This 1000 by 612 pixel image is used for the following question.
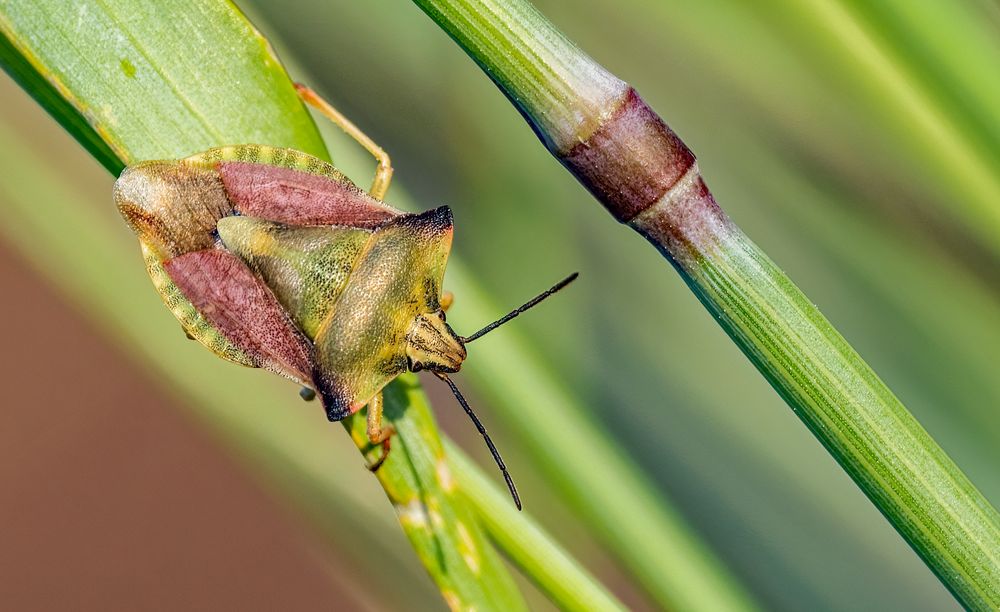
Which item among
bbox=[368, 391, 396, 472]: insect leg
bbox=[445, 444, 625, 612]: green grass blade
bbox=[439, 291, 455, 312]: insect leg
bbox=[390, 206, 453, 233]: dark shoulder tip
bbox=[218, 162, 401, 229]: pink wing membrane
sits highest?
bbox=[218, 162, 401, 229]: pink wing membrane

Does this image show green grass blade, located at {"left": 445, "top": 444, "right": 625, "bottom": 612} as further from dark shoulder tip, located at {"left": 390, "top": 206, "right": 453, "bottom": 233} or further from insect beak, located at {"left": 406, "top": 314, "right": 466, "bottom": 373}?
dark shoulder tip, located at {"left": 390, "top": 206, "right": 453, "bottom": 233}

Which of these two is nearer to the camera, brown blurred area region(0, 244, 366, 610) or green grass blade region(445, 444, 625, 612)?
green grass blade region(445, 444, 625, 612)

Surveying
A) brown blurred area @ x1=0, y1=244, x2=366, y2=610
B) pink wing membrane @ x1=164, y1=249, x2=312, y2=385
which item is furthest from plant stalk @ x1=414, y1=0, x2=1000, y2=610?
brown blurred area @ x1=0, y1=244, x2=366, y2=610

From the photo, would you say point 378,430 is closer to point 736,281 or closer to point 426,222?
point 426,222

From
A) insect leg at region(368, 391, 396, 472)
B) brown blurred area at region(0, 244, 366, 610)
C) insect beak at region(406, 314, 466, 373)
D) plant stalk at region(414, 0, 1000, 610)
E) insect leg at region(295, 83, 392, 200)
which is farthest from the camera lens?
brown blurred area at region(0, 244, 366, 610)

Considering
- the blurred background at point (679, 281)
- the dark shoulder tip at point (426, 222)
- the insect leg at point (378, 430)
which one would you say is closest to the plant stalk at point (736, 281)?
the blurred background at point (679, 281)

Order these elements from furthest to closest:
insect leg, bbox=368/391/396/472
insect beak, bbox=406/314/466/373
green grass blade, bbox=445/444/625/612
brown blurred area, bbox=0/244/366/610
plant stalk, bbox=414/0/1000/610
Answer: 1. brown blurred area, bbox=0/244/366/610
2. insect beak, bbox=406/314/466/373
3. insect leg, bbox=368/391/396/472
4. green grass blade, bbox=445/444/625/612
5. plant stalk, bbox=414/0/1000/610

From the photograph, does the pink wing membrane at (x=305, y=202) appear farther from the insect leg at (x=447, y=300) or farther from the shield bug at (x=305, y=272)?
the insect leg at (x=447, y=300)
